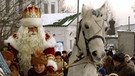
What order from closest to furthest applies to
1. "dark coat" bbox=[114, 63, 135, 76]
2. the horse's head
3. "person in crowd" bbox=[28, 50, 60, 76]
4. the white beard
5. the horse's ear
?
1. "person in crowd" bbox=[28, 50, 60, 76]
2. the horse's head
3. the horse's ear
4. the white beard
5. "dark coat" bbox=[114, 63, 135, 76]

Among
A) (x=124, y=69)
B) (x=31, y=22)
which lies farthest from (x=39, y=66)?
(x=124, y=69)

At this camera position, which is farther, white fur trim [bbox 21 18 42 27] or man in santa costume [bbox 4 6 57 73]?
white fur trim [bbox 21 18 42 27]

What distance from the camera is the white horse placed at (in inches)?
267

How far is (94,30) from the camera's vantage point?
6945mm

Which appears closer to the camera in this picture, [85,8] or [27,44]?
[85,8]

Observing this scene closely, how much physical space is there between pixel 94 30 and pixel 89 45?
0.27 m

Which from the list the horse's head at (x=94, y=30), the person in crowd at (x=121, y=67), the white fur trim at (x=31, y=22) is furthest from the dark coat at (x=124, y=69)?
the horse's head at (x=94, y=30)

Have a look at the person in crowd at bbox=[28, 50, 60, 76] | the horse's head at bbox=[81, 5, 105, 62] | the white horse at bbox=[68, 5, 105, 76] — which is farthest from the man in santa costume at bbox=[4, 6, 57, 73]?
the person in crowd at bbox=[28, 50, 60, 76]

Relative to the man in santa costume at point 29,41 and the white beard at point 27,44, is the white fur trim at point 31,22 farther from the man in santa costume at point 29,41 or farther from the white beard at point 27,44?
the white beard at point 27,44

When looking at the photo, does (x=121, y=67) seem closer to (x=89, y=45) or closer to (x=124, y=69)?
(x=124, y=69)

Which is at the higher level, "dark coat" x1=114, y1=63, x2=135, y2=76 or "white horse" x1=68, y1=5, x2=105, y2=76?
"white horse" x1=68, y1=5, x2=105, y2=76

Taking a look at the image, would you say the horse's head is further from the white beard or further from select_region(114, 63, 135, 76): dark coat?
select_region(114, 63, 135, 76): dark coat

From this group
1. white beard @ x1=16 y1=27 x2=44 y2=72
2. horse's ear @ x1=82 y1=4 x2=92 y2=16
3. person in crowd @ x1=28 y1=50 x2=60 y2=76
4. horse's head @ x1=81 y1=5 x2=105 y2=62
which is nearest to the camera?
person in crowd @ x1=28 y1=50 x2=60 y2=76

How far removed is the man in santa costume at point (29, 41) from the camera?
8.05m
